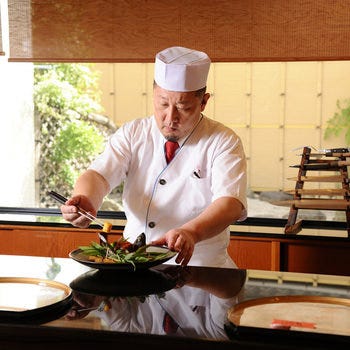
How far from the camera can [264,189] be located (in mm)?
3584

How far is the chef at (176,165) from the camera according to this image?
2.43 m

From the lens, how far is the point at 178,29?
3402mm

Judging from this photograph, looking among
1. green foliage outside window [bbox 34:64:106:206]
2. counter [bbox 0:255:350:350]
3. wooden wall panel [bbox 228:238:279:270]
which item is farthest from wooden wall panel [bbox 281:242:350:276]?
green foliage outside window [bbox 34:64:106:206]

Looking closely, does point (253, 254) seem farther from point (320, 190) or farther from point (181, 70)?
point (181, 70)

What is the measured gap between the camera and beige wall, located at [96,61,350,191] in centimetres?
343

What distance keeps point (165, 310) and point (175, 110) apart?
110 centimetres

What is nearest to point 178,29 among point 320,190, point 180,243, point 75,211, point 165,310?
point 320,190

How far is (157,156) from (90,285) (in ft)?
3.46

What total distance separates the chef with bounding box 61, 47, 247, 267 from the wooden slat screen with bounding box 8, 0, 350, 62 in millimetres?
807

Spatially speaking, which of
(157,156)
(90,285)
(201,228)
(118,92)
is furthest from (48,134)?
(90,285)

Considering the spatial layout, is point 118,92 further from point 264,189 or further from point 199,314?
point 199,314

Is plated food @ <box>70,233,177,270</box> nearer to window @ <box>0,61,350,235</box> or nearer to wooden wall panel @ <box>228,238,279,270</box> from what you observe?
wooden wall panel @ <box>228,238,279,270</box>

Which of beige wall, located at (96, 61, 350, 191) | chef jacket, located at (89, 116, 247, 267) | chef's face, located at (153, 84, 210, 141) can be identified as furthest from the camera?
beige wall, located at (96, 61, 350, 191)

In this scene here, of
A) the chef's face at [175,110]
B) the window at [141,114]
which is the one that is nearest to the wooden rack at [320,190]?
the window at [141,114]
